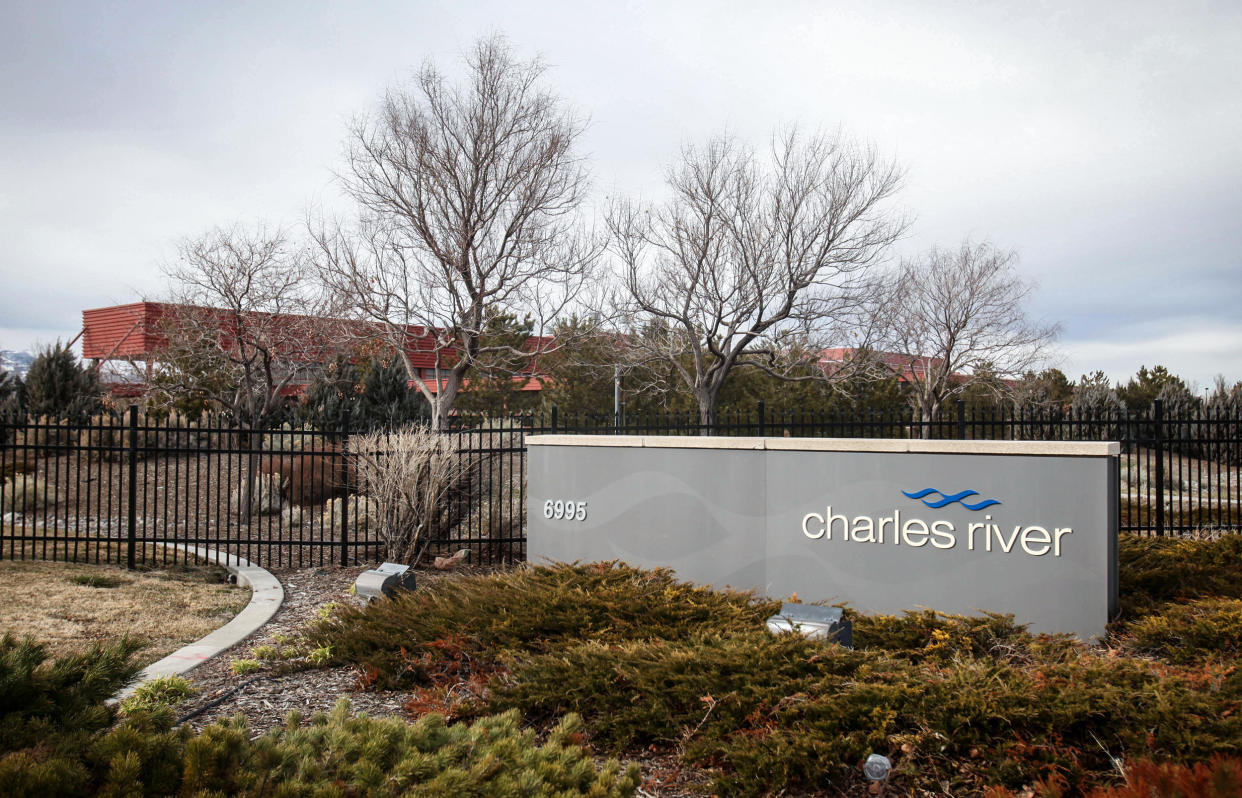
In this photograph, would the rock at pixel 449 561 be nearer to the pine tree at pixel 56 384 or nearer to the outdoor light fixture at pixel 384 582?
the outdoor light fixture at pixel 384 582

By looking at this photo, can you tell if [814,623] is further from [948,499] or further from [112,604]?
[112,604]

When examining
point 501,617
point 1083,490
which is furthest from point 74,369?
point 1083,490

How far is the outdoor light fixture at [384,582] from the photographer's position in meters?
6.41

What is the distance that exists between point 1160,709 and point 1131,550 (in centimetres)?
444

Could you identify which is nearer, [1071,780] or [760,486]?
[1071,780]

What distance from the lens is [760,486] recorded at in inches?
256

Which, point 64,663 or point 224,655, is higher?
point 64,663

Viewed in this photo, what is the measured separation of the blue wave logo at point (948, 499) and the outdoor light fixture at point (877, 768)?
9.84 ft

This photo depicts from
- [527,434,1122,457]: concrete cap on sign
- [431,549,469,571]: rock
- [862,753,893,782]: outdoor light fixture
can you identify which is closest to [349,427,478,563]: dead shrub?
[431,549,469,571]: rock

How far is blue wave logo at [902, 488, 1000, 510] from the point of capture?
557cm

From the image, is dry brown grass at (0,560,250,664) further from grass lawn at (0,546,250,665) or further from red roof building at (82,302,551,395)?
red roof building at (82,302,551,395)

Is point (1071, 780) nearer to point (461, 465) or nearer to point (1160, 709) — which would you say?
point (1160, 709)

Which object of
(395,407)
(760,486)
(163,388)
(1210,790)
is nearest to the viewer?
(1210,790)

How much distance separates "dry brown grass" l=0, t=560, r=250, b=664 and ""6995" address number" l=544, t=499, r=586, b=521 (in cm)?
305
